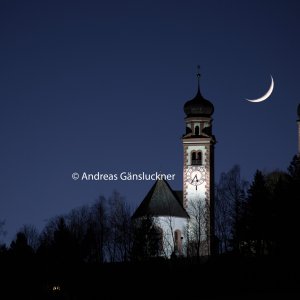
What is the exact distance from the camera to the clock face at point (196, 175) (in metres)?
129

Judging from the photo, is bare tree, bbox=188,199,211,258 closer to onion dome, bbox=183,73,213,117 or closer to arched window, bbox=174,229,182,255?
arched window, bbox=174,229,182,255

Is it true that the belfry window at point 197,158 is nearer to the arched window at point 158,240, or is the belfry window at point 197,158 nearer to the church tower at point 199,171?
the church tower at point 199,171

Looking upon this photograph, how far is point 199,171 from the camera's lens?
130 meters

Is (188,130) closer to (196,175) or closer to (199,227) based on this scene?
(196,175)

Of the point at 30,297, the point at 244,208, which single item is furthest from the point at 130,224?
the point at 30,297

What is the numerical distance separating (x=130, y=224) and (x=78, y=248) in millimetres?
15254

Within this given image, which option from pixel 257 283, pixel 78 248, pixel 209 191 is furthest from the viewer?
pixel 209 191

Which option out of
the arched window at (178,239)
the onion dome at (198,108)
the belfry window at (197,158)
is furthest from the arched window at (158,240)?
the onion dome at (198,108)

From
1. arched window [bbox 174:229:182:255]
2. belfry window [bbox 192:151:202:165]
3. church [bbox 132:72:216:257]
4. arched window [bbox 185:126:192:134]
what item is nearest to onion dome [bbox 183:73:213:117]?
church [bbox 132:72:216:257]

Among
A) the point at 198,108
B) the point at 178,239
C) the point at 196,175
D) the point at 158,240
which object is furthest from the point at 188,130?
the point at 158,240

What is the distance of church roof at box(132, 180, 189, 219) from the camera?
128 metres

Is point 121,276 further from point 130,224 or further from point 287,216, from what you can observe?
point 130,224

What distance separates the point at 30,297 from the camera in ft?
349

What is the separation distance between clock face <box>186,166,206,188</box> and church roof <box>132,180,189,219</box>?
221 cm
